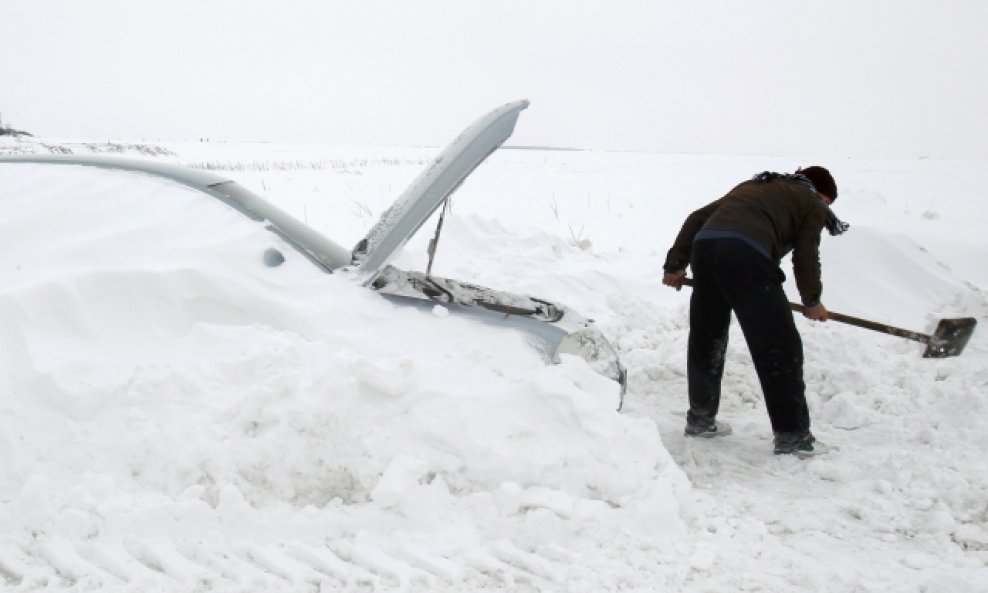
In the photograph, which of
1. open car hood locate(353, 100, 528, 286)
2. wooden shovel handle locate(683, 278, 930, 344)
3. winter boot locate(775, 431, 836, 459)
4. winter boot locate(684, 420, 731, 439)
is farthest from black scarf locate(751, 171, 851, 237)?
open car hood locate(353, 100, 528, 286)

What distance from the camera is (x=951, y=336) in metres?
3.96

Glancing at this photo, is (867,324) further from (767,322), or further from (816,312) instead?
(767,322)

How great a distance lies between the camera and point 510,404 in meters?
2.51

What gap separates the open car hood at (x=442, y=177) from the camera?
110 inches

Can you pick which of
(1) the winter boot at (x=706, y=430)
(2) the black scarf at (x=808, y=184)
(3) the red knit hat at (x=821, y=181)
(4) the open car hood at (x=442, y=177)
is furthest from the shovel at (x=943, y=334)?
(4) the open car hood at (x=442, y=177)

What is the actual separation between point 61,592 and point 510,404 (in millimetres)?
1464

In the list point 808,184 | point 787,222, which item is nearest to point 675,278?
point 787,222

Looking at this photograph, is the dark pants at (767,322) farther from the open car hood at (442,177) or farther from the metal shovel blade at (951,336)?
the metal shovel blade at (951,336)

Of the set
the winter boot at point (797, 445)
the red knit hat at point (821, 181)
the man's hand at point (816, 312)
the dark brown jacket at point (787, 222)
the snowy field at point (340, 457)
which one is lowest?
the winter boot at point (797, 445)

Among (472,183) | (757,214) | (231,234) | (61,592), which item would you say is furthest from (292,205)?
(61,592)

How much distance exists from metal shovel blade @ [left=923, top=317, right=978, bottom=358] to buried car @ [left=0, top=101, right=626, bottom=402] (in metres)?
2.25

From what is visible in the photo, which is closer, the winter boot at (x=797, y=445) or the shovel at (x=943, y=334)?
the winter boot at (x=797, y=445)

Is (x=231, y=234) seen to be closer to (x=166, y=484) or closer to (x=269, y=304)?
(x=269, y=304)

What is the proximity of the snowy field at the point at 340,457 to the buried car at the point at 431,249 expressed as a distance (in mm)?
96
